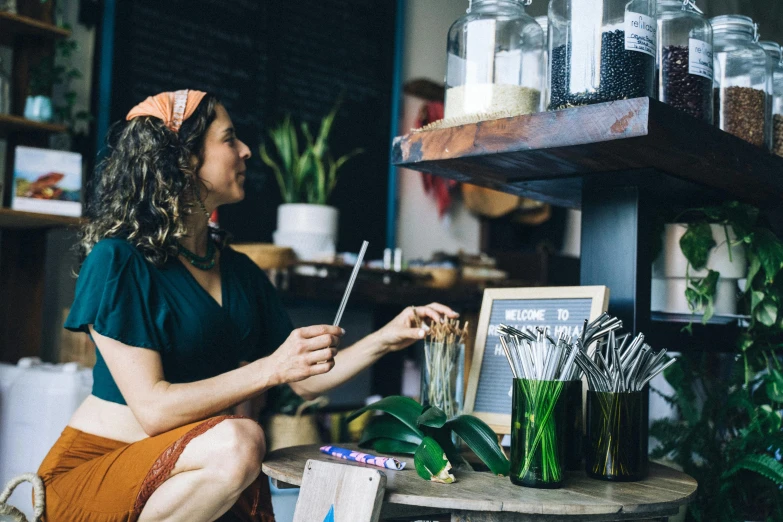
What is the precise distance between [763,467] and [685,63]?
820 millimetres

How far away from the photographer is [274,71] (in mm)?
3705

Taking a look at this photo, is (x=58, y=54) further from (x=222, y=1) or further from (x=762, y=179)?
(x=762, y=179)

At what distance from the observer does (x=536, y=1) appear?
423 centimetres

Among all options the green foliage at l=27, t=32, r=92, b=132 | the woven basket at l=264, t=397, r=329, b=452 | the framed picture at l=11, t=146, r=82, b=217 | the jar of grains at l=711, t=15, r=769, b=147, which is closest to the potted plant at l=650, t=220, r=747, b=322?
the jar of grains at l=711, t=15, r=769, b=147

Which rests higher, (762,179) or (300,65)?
(300,65)

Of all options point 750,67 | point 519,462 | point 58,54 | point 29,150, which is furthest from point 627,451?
point 58,54

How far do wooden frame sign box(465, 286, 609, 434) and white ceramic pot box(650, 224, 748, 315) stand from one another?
24 centimetres

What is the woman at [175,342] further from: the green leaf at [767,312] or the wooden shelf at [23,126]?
the wooden shelf at [23,126]

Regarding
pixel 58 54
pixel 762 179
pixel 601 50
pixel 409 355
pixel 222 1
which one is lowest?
pixel 409 355

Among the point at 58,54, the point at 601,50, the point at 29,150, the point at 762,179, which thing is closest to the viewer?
the point at 601,50

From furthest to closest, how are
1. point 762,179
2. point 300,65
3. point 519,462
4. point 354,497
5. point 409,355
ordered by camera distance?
point 409,355
point 300,65
point 762,179
point 519,462
point 354,497

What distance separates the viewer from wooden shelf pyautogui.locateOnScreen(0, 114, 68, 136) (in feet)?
8.34

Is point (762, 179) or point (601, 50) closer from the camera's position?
point (601, 50)

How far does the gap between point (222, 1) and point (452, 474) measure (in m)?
2.90
